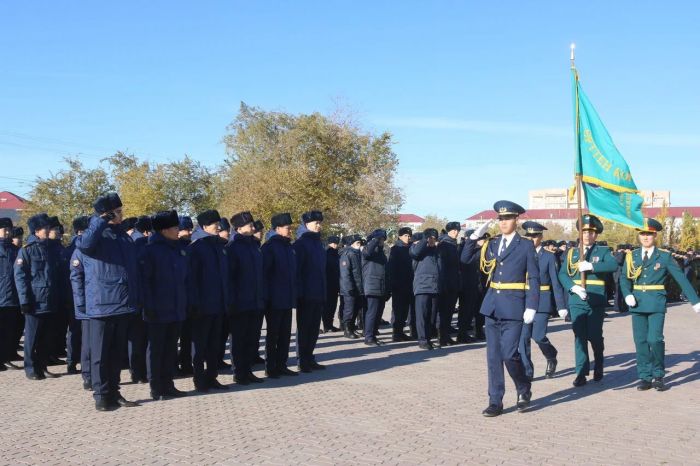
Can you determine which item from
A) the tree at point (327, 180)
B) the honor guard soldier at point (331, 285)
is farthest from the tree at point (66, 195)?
the honor guard soldier at point (331, 285)

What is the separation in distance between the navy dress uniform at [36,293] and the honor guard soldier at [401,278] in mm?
6682

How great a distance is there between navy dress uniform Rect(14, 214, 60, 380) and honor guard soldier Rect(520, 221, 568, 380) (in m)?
6.47

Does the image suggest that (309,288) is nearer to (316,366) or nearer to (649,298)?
(316,366)

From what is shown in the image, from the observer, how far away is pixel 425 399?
27.3 ft

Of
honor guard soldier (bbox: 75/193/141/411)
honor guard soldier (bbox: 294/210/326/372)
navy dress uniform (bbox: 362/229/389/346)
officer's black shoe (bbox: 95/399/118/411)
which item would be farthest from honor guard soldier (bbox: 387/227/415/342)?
officer's black shoe (bbox: 95/399/118/411)

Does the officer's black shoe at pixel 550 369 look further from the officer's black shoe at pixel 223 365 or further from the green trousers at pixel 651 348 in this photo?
the officer's black shoe at pixel 223 365

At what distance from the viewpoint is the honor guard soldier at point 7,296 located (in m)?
10.4

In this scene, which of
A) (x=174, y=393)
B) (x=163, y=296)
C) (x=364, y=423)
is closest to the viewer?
(x=364, y=423)

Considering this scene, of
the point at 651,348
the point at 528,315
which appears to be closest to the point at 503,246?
the point at 528,315

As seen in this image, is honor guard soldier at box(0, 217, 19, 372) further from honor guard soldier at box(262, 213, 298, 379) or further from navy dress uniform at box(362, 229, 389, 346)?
navy dress uniform at box(362, 229, 389, 346)

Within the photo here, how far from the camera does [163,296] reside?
328 inches

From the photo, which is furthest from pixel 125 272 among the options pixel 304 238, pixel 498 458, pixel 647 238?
pixel 647 238

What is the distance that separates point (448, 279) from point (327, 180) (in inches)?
1036

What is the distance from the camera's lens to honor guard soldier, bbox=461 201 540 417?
7582mm
